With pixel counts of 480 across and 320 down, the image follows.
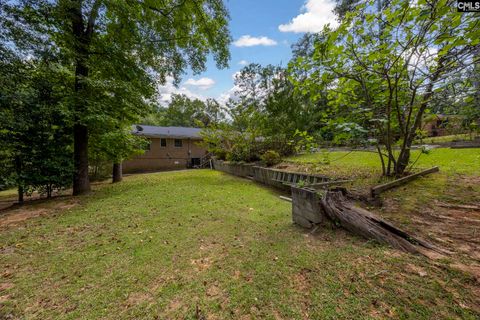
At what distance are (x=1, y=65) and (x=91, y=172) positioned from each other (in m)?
8.01

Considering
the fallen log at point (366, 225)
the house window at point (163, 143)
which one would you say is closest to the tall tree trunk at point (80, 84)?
the fallen log at point (366, 225)

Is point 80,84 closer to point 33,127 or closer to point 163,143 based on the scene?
point 33,127

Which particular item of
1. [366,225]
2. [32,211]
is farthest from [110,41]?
[366,225]

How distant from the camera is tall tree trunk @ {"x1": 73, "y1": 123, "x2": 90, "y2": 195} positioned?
712cm

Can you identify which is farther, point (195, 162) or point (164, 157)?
point (195, 162)

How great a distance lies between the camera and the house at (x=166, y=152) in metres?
16.8

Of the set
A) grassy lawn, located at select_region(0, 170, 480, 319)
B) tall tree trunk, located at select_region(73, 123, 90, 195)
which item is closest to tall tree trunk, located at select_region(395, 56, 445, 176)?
grassy lawn, located at select_region(0, 170, 480, 319)

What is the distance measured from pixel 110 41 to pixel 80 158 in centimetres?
445

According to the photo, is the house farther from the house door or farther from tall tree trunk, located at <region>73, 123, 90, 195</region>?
tall tree trunk, located at <region>73, 123, 90, 195</region>

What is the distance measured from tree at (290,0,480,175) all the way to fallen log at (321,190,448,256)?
144 cm

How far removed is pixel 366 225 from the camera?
2.81 metres

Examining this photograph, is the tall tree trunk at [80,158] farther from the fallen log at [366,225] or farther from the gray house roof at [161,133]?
the gray house roof at [161,133]

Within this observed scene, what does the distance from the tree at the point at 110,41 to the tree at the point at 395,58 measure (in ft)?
21.2
